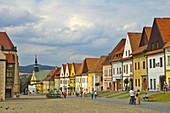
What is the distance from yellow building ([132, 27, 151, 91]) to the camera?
69.2m

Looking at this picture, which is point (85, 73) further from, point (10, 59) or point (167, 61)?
point (167, 61)

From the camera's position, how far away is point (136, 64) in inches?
2904

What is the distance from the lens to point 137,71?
73062mm

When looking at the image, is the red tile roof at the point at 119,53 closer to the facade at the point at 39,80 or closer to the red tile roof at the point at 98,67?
the red tile roof at the point at 98,67

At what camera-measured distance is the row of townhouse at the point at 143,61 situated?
60906 mm


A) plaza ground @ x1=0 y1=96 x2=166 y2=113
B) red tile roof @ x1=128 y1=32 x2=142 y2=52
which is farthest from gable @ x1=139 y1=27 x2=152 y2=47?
plaza ground @ x1=0 y1=96 x2=166 y2=113

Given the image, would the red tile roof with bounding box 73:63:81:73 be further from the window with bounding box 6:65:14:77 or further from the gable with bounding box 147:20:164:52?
the gable with bounding box 147:20:164:52

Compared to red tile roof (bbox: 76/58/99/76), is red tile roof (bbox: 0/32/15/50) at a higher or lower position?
higher

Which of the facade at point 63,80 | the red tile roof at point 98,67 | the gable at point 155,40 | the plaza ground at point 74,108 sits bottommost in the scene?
the plaza ground at point 74,108

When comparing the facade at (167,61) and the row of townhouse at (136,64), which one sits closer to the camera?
the facade at (167,61)

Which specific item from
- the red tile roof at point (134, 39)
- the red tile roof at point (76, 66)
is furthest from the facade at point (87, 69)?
the red tile roof at point (134, 39)

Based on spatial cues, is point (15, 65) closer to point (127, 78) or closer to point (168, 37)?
point (127, 78)

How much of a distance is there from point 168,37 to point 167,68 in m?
5.51

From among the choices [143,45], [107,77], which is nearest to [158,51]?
[143,45]
